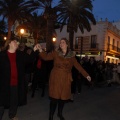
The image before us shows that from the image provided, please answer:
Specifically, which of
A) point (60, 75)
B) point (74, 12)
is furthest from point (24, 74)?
point (74, 12)

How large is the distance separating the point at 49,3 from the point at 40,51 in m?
16.3

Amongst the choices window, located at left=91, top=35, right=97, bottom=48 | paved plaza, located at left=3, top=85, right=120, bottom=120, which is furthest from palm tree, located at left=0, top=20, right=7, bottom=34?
paved plaza, located at left=3, top=85, right=120, bottom=120

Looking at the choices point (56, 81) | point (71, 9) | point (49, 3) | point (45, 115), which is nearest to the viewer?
point (56, 81)

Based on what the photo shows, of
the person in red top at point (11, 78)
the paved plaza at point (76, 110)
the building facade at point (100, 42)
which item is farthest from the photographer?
the building facade at point (100, 42)

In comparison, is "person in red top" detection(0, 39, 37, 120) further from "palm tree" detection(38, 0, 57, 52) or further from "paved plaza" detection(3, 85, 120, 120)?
"palm tree" detection(38, 0, 57, 52)

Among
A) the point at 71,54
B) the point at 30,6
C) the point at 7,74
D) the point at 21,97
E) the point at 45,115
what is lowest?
the point at 45,115

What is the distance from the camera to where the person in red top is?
531 centimetres

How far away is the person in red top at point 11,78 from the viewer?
531 cm

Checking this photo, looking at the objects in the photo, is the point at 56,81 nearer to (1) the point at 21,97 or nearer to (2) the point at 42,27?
(1) the point at 21,97

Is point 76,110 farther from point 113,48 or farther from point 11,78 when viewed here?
point 113,48

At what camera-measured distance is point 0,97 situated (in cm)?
528

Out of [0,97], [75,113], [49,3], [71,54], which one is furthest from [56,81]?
[49,3]

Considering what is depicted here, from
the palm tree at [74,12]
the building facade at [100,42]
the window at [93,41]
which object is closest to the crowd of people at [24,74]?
the palm tree at [74,12]

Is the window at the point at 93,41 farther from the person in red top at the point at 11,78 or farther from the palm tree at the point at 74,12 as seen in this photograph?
the person in red top at the point at 11,78
